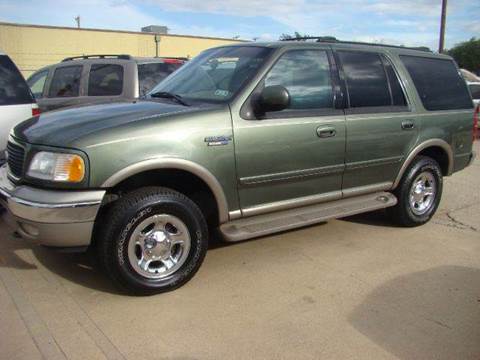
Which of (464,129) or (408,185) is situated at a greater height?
(464,129)

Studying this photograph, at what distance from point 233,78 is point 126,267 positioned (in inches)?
70.6

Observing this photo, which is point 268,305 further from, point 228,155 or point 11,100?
point 11,100

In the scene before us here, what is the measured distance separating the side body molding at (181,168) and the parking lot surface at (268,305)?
1.99 feet

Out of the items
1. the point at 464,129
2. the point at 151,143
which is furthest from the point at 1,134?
the point at 464,129

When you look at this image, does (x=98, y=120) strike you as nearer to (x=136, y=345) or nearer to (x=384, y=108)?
(x=136, y=345)

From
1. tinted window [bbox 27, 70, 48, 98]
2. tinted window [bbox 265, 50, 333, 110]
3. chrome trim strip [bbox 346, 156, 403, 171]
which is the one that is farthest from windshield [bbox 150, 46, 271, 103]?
tinted window [bbox 27, 70, 48, 98]

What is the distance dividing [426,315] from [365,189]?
166 centimetres

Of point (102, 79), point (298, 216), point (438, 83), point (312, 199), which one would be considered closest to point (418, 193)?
point (438, 83)

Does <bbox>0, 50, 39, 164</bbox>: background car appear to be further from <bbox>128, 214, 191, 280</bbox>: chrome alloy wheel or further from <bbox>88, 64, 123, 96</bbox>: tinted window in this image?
<bbox>128, 214, 191, 280</bbox>: chrome alloy wheel

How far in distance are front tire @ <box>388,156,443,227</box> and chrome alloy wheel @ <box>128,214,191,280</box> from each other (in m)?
2.61

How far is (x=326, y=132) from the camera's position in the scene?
4379 mm

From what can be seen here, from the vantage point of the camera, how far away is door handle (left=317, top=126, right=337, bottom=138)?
14.2 feet

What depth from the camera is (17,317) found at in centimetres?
330

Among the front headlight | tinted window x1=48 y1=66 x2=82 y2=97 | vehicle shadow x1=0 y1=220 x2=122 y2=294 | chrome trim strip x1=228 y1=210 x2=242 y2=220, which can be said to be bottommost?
vehicle shadow x1=0 y1=220 x2=122 y2=294
